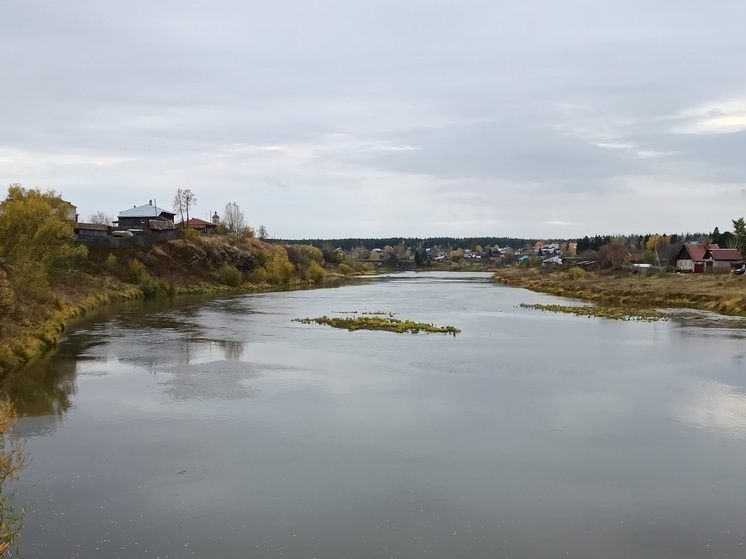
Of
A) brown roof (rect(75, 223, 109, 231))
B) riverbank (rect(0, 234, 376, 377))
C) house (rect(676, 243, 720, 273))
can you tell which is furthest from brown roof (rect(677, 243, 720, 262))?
brown roof (rect(75, 223, 109, 231))

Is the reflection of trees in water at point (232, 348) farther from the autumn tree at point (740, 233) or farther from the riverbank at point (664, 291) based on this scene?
the autumn tree at point (740, 233)

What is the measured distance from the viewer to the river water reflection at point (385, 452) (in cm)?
1144

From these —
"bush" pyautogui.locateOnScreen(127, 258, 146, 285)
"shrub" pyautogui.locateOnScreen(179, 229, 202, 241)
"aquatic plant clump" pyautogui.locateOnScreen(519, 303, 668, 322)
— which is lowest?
"aquatic plant clump" pyautogui.locateOnScreen(519, 303, 668, 322)

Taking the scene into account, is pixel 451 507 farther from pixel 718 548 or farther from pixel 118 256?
pixel 118 256

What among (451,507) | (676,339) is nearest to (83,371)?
(451,507)

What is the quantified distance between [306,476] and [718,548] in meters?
8.22

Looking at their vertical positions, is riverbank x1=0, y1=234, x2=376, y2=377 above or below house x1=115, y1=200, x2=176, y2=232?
below

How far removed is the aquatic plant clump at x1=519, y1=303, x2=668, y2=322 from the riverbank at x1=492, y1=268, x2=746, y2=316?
540 cm

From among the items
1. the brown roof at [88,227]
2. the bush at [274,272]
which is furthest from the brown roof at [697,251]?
the brown roof at [88,227]

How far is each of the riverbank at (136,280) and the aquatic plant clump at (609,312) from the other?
3594 cm

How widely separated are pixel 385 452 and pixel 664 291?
169ft

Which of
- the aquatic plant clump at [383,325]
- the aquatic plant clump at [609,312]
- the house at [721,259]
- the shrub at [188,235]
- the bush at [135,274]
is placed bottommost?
the aquatic plant clump at [383,325]

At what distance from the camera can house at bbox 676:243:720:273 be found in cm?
8200

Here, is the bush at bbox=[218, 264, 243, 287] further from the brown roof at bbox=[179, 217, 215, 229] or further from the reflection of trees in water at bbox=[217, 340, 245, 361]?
Result: the reflection of trees in water at bbox=[217, 340, 245, 361]
